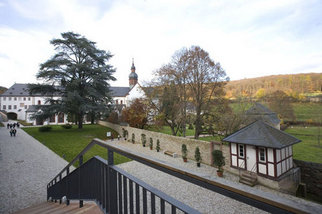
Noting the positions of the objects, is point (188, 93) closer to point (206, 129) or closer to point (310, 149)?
point (206, 129)

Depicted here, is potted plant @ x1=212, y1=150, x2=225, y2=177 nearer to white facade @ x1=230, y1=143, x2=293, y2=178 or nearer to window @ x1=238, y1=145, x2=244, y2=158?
white facade @ x1=230, y1=143, x2=293, y2=178

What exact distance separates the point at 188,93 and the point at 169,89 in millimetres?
2330

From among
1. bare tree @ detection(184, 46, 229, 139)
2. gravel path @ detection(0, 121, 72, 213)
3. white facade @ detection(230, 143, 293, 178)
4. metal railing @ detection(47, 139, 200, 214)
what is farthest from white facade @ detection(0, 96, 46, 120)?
metal railing @ detection(47, 139, 200, 214)

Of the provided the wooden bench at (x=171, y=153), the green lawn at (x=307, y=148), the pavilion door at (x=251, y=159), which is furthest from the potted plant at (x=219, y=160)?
the green lawn at (x=307, y=148)

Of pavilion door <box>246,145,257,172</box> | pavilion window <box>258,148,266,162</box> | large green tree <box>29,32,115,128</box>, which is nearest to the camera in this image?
pavilion window <box>258,148,266,162</box>

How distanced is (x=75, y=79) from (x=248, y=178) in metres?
22.4

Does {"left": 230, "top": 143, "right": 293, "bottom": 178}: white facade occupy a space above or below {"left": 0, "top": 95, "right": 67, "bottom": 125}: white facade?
below

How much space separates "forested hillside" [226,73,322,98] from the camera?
1448 inches

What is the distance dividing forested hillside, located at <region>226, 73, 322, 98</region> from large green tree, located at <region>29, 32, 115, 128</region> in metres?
24.5

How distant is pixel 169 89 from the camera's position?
64.6 feet

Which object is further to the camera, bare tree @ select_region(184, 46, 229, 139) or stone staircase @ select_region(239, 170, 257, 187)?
bare tree @ select_region(184, 46, 229, 139)

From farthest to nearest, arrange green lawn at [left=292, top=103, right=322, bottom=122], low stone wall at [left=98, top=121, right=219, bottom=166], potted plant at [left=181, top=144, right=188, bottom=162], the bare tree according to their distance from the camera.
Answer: green lawn at [left=292, top=103, right=322, bottom=122] < the bare tree < potted plant at [left=181, top=144, right=188, bottom=162] < low stone wall at [left=98, top=121, right=219, bottom=166]

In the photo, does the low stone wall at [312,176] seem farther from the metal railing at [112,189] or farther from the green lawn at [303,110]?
the green lawn at [303,110]

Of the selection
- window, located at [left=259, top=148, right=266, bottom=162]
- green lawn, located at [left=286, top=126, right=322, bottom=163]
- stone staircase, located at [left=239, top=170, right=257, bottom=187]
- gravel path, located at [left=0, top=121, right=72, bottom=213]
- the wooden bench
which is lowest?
green lawn, located at [left=286, top=126, right=322, bottom=163]
